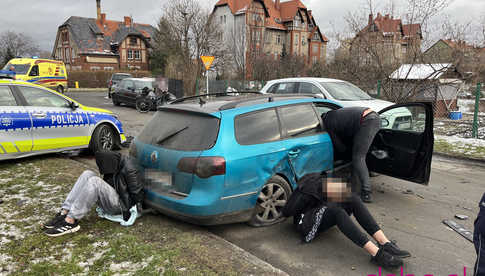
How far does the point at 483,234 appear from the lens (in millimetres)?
2174

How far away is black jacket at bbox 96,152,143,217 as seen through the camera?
3879 millimetres

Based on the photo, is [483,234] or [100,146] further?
[100,146]

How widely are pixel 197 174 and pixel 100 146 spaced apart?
4874mm

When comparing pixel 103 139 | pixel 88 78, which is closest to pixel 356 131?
pixel 103 139

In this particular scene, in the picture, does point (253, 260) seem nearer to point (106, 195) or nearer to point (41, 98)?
point (106, 195)

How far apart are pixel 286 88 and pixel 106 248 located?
23.5ft

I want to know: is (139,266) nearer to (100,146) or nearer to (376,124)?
(376,124)

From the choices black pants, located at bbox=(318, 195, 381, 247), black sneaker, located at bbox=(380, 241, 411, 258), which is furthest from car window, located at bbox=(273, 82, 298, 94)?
Answer: black sneaker, located at bbox=(380, 241, 411, 258)

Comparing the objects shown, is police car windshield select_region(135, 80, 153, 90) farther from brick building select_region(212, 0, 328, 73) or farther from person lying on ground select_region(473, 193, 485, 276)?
brick building select_region(212, 0, 328, 73)

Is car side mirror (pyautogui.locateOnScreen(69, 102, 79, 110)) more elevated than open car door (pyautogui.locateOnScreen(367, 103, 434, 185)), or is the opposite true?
car side mirror (pyautogui.locateOnScreen(69, 102, 79, 110))

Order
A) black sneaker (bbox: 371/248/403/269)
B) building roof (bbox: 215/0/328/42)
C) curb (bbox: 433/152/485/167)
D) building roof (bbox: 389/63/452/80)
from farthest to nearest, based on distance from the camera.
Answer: building roof (bbox: 215/0/328/42) < building roof (bbox: 389/63/452/80) < curb (bbox: 433/152/485/167) < black sneaker (bbox: 371/248/403/269)

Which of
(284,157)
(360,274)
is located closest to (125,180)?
(284,157)

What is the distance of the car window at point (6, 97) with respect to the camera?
6.07m

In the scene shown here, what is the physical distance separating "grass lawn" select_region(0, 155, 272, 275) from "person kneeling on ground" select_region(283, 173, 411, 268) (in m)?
0.87
